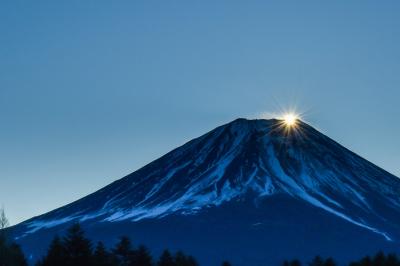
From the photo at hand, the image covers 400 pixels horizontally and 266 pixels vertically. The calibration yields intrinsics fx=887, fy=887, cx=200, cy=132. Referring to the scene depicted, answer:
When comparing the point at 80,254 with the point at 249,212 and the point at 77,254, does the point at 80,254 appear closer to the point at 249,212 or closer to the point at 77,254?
the point at 77,254

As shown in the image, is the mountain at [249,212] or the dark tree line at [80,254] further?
the mountain at [249,212]

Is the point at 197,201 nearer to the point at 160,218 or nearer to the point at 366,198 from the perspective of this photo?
the point at 160,218

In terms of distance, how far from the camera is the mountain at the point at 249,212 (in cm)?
15700

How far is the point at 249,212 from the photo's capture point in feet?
563

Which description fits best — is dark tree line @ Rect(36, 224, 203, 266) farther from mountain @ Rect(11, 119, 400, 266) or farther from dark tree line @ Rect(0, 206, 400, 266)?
mountain @ Rect(11, 119, 400, 266)

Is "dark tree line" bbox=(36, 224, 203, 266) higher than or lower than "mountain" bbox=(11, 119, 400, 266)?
lower

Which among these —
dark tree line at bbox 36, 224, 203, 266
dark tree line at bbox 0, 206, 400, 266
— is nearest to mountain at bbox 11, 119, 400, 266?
dark tree line at bbox 0, 206, 400, 266

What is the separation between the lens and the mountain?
157m

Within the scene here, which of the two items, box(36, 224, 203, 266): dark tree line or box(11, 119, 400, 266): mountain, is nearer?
box(36, 224, 203, 266): dark tree line

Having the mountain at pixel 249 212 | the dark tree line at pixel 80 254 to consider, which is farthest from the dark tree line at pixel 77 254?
the mountain at pixel 249 212

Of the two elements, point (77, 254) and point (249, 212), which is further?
point (249, 212)

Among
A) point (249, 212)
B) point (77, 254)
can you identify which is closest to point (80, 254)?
point (77, 254)

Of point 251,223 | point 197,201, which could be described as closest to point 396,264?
point 251,223

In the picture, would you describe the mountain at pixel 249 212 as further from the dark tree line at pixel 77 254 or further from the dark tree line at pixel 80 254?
the dark tree line at pixel 77 254
